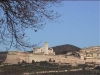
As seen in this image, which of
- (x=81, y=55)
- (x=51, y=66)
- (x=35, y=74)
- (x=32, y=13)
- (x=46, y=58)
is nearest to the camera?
(x=32, y=13)

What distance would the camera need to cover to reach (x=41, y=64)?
5172cm

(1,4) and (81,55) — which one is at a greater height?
(81,55)

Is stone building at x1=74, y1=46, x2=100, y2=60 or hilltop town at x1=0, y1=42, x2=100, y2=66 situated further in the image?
stone building at x1=74, y1=46, x2=100, y2=60

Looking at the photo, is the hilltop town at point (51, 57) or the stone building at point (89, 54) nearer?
the hilltop town at point (51, 57)

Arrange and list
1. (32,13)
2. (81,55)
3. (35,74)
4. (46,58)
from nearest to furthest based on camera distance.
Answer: (32,13) → (35,74) → (46,58) → (81,55)

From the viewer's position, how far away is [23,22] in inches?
171

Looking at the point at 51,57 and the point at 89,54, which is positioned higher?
the point at 89,54

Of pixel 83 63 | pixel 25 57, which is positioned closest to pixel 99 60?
pixel 83 63

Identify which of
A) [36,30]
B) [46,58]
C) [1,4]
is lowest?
[36,30]

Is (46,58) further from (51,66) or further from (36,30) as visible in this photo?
(36,30)

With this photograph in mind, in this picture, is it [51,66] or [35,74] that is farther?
[51,66]

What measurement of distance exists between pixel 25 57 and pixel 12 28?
48932 mm

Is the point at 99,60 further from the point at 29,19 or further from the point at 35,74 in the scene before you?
the point at 29,19

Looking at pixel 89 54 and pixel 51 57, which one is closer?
pixel 51 57
